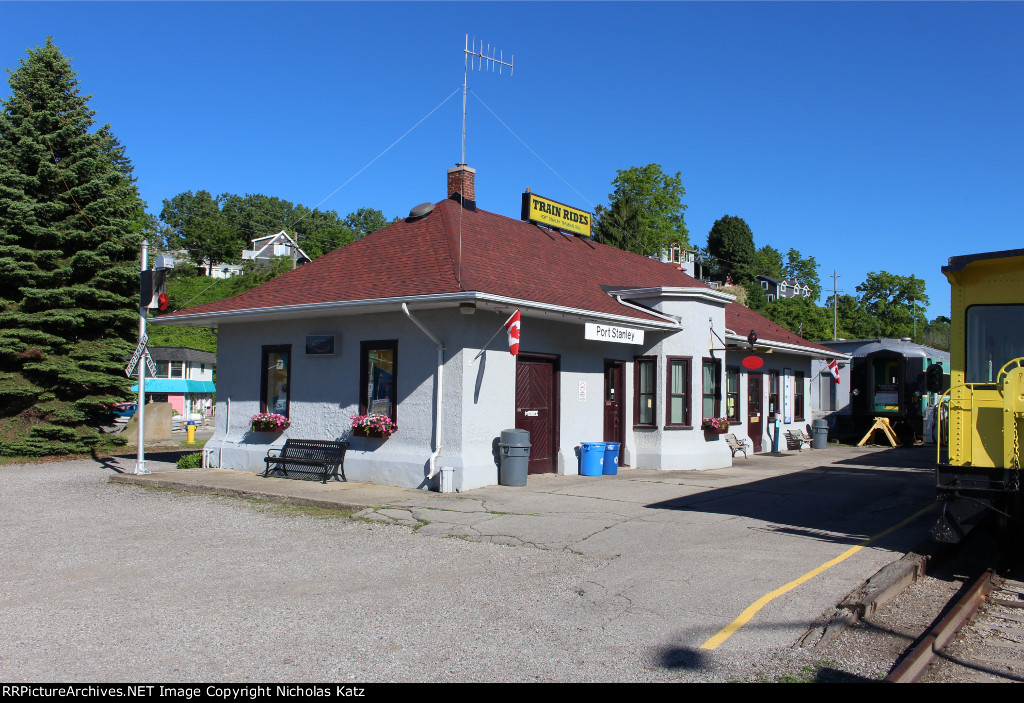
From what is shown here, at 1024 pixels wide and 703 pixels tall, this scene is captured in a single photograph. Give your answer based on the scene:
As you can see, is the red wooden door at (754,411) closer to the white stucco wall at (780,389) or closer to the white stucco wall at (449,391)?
the white stucco wall at (780,389)

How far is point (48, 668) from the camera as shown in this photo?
15.8 ft

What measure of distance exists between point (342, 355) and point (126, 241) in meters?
9.96

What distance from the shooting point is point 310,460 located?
46.9 feet

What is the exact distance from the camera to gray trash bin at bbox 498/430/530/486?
1322 centimetres

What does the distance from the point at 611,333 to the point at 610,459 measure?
2.63 m

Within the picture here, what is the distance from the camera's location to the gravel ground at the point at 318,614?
4.88 m

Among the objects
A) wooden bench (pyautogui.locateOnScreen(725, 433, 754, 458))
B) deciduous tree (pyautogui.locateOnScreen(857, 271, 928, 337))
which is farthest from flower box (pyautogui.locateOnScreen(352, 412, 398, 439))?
deciduous tree (pyautogui.locateOnScreen(857, 271, 928, 337))

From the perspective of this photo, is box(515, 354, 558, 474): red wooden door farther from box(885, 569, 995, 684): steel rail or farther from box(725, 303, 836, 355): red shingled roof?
box(725, 303, 836, 355): red shingled roof

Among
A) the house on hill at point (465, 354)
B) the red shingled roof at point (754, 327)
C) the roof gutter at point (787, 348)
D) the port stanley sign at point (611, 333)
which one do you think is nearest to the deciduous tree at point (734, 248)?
the roof gutter at point (787, 348)

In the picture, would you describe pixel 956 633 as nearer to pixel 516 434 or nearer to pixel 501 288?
pixel 516 434

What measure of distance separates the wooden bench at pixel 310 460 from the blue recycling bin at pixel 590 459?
4611 mm

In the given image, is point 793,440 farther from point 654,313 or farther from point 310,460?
point 310,460

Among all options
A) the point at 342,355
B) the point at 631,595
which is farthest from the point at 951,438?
the point at 342,355

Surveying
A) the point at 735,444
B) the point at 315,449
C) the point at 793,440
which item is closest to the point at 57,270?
the point at 315,449
